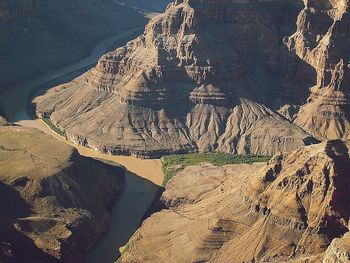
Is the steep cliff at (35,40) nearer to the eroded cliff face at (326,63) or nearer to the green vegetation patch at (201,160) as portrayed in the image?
the green vegetation patch at (201,160)

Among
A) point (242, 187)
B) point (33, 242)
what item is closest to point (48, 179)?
point (33, 242)

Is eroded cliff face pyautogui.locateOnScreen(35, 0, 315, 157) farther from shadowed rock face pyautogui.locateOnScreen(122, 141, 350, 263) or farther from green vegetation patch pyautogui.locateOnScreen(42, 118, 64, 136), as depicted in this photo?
shadowed rock face pyautogui.locateOnScreen(122, 141, 350, 263)

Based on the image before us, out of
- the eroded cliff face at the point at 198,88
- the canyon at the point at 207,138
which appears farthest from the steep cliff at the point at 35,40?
the eroded cliff face at the point at 198,88

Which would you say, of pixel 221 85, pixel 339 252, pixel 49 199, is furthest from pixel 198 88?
pixel 339 252

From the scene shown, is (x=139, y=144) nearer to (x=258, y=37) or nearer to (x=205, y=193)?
(x=205, y=193)

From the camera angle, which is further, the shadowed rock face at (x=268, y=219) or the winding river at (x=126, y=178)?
the winding river at (x=126, y=178)
